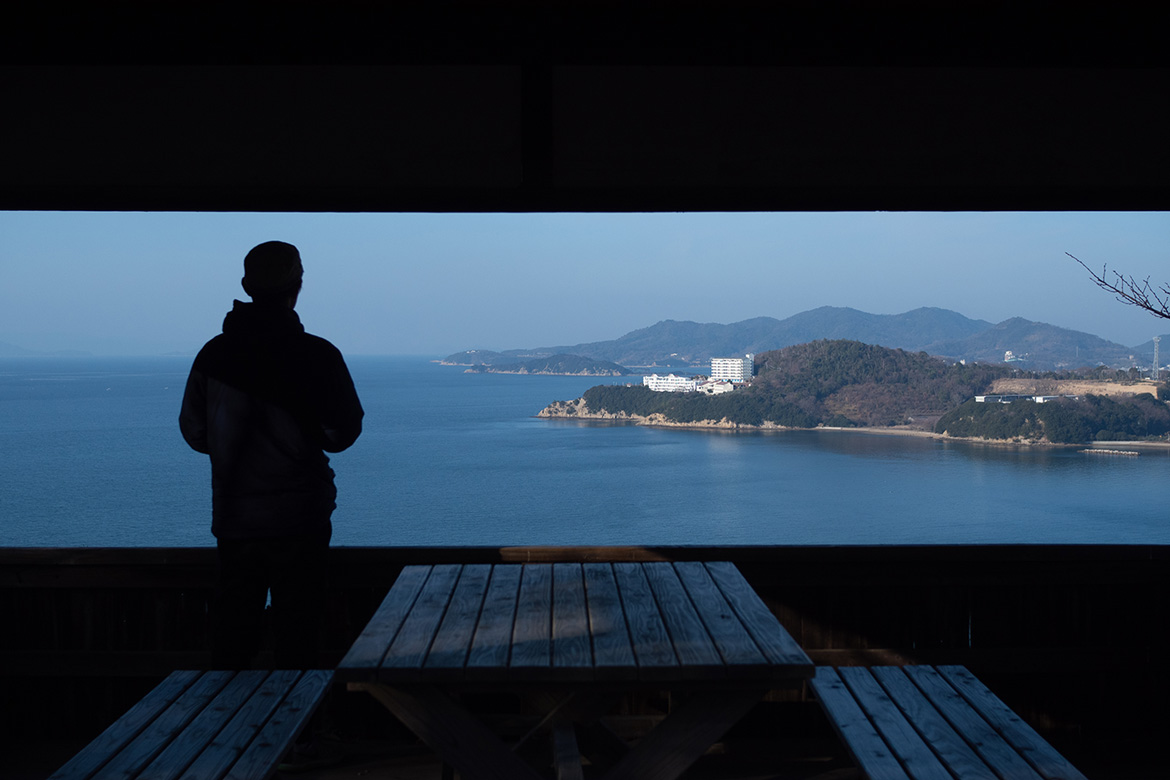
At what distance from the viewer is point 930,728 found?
1507 millimetres

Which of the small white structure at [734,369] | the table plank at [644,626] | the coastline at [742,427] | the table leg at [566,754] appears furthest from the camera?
the small white structure at [734,369]

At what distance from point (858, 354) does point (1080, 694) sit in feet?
223

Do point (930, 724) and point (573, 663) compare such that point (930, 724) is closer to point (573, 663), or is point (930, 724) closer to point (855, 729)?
point (855, 729)

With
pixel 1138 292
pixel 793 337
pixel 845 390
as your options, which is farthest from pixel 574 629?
pixel 793 337

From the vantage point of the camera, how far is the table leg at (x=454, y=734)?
1.33 m

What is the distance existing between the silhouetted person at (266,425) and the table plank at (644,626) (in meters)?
0.74

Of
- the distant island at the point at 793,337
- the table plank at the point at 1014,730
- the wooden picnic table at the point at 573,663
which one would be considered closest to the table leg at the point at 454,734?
the wooden picnic table at the point at 573,663

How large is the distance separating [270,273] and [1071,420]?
65.5 m

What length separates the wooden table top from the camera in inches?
50.2

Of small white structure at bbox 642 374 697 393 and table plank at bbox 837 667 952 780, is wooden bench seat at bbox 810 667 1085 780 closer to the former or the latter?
table plank at bbox 837 667 952 780
